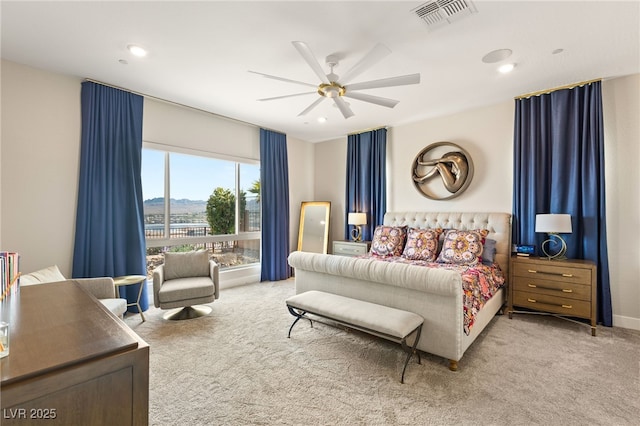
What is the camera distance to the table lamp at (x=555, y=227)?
3232mm

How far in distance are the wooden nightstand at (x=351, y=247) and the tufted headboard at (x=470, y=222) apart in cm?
54

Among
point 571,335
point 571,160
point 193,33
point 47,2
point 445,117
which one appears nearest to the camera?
point 47,2

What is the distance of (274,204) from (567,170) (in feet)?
14.1

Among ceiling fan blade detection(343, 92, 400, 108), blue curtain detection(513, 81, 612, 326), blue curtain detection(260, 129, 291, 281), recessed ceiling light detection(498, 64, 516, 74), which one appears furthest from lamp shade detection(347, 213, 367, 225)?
recessed ceiling light detection(498, 64, 516, 74)

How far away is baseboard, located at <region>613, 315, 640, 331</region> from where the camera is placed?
3.20 m

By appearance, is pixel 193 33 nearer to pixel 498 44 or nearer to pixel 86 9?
pixel 86 9

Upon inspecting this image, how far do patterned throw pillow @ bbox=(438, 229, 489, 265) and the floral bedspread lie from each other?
0.35 feet

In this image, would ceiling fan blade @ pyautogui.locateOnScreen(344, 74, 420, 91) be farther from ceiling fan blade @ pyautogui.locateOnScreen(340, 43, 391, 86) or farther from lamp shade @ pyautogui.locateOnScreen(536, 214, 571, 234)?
lamp shade @ pyautogui.locateOnScreen(536, 214, 571, 234)

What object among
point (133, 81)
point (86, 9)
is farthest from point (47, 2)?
point (133, 81)

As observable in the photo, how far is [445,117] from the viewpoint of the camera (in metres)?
4.60

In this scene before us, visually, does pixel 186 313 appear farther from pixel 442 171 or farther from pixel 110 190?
pixel 442 171

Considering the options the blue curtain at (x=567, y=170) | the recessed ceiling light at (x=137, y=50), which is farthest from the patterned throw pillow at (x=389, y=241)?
the recessed ceiling light at (x=137, y=50)

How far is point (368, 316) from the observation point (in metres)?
2.40

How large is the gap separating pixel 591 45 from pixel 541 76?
62 cm
